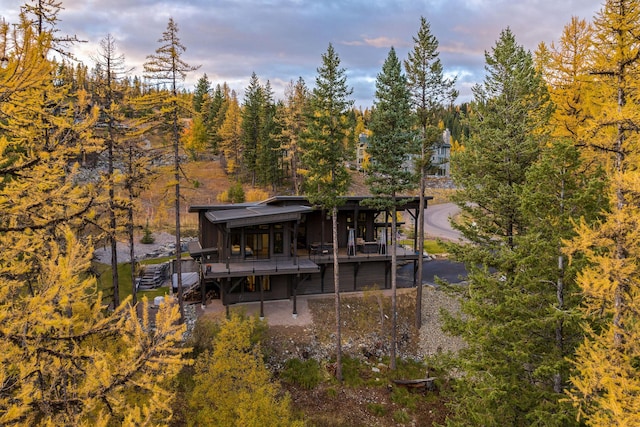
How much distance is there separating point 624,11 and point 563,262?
21.0ft

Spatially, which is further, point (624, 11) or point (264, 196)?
point (264, 196)

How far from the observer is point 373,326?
23328 millimetres

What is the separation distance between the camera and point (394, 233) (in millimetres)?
21375

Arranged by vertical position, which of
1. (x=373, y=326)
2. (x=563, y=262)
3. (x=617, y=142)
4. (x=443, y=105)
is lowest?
(x=373, y=326)

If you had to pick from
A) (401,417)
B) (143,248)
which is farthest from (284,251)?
(143,248)

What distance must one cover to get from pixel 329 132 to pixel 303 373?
41.5ft

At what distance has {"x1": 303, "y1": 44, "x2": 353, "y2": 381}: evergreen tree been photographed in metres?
18.9

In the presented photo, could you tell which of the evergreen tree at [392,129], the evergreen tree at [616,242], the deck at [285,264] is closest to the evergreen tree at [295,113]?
the deck at [285,264]

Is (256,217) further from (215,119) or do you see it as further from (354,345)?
(215,119)

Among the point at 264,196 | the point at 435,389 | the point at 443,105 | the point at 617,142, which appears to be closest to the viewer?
the point at 617,142

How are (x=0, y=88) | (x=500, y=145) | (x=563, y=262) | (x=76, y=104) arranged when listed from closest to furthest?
(x=0, y=88), (x=563, y=262), (x=76, y=104), (x=500, y=145)

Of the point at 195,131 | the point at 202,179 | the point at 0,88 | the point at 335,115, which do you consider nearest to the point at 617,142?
the point at 0,88

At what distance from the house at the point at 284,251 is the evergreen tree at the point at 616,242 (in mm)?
13198

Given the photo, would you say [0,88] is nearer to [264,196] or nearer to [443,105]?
[443,105]
